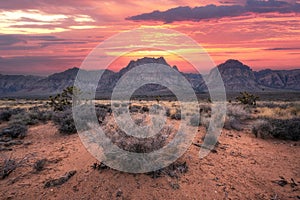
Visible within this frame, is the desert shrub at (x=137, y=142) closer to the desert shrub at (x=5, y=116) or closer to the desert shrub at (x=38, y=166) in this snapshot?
the desert shrub at (x=38, y=166)

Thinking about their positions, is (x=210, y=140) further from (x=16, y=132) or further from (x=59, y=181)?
(x=16, y=132)

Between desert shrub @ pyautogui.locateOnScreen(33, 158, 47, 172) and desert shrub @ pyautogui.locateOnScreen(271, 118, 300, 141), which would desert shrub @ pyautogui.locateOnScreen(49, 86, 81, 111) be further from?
desert shrub @ pyautogui.locateOnScreen(271, 118, 300, 141)

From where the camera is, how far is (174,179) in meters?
6.73

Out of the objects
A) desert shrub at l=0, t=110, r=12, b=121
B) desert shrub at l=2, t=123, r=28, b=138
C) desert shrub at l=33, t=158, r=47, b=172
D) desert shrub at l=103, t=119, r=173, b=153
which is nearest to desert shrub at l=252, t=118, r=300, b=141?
desert shrub at l=103, t=119, r=173, b=153

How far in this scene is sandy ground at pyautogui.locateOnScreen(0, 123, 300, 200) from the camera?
6.20 m

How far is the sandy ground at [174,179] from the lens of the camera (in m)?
6.20

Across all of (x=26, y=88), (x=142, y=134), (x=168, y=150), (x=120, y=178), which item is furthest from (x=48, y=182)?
(x=26, y=88)

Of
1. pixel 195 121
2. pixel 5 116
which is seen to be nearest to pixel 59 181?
pixel 195 121

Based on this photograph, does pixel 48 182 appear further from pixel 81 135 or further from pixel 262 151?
pixel 262 151

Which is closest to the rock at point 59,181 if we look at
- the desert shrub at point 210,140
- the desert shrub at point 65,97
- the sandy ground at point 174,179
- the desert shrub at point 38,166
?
the sandy ground at point 174,179

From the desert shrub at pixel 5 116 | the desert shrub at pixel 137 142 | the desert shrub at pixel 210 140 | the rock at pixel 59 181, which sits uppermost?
the desert shrub at pixel 137 142

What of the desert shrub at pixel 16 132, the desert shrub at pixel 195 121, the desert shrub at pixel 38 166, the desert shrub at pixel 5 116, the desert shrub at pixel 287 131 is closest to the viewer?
the desert shrub at pixel 38 166

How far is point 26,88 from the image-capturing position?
652 feet

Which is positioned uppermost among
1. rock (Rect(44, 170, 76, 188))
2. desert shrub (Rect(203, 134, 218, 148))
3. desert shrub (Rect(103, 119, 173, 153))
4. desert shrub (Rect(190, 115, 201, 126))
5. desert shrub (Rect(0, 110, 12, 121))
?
desert shrub (Rect(103, 119, 173, 153))
